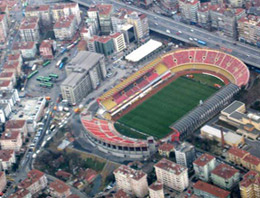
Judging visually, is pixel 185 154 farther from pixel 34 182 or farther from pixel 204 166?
pixel 34 182

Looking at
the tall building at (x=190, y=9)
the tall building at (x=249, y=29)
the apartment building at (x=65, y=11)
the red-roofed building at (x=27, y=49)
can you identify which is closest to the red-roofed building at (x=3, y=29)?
the red-roofed building at (x=27, y=49)

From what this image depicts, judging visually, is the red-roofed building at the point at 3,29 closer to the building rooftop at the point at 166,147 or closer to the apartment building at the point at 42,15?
the apartment building at the point at 42,15

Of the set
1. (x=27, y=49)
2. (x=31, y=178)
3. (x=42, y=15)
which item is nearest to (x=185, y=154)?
(x=31, y=178)

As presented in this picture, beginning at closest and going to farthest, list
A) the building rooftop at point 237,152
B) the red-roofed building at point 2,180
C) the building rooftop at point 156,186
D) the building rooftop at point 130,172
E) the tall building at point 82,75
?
the building rooftop at point 156,186, the building rooftop at point 130,172, the building rooftop at point 237,152, the red-roofed building at point 2,180, the tall building at point 82,75

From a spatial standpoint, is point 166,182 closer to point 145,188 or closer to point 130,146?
point 145,188

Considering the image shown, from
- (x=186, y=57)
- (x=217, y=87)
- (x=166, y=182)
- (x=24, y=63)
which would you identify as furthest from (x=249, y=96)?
(x=24, y=63)
